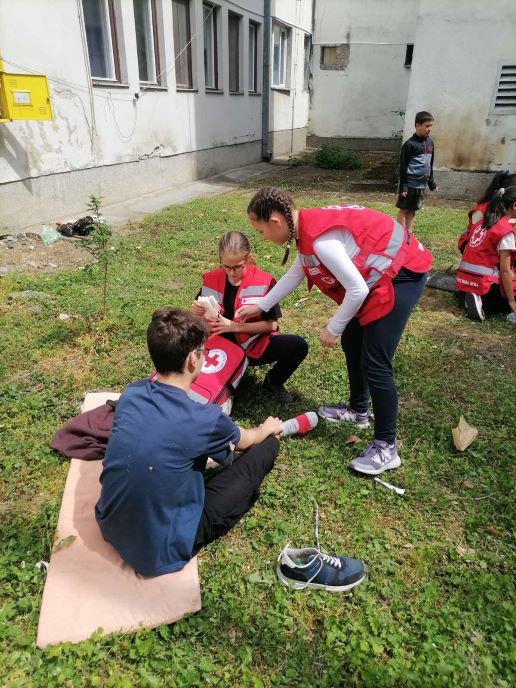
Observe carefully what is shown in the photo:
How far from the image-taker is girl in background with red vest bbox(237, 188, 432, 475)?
2348 millimetres

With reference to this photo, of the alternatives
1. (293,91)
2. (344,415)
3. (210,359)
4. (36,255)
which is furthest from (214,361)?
(293,91)

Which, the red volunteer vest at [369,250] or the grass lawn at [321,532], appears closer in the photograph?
the grass lawn at [321,532]

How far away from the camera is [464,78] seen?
9141mm

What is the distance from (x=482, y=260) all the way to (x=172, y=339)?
12.4ft

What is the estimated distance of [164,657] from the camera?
1905 millimetres

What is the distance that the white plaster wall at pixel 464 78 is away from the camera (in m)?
8.72

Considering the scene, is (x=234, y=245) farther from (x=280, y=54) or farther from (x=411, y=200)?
(x=280, y=54)

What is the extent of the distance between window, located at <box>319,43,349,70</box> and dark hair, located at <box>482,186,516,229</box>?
15.8 meters

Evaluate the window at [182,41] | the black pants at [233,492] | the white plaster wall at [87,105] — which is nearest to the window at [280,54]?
the white plaster wall at [87,105]

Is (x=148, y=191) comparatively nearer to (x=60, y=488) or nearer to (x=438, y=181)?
(x=438, y=181)

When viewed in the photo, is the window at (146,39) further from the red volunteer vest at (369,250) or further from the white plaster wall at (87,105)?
the red volunteer vest at (369,250)

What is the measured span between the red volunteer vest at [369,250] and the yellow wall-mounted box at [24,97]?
17.4ft

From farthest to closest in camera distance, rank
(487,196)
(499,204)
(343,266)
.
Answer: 1. (487,196)
2. (499,204)
3. (343,266)

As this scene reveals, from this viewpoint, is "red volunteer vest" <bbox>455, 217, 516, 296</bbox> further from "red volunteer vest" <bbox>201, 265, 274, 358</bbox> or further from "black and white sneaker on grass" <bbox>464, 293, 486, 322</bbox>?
"red volunteer vest" <bbox>201, 265, 274, 358</bbox>
